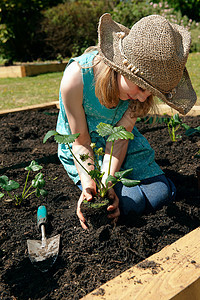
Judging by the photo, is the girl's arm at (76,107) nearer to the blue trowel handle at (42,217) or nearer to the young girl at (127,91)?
the young girl at (127,91)

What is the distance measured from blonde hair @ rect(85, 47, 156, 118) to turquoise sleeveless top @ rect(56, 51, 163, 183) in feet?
0.26

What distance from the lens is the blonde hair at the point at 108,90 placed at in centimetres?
171

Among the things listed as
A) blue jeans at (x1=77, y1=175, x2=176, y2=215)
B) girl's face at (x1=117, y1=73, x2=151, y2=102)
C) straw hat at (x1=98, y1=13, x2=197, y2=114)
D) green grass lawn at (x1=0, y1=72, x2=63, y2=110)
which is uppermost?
straw hat at (x1=98, y1=13, x2=197, y2=114)

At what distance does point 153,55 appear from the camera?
4.83ft

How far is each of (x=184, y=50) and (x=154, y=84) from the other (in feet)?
0.72

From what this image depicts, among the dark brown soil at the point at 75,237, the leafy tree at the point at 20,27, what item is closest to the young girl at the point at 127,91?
the dark brown soil at the point at 75,237

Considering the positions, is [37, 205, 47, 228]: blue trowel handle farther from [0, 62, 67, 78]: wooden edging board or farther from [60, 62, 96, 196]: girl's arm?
[0, 62, 67, 78]: wooden edging board

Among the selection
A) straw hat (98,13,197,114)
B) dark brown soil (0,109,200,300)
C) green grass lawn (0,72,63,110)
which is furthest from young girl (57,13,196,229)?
green grass lawn (0,72,63,110)

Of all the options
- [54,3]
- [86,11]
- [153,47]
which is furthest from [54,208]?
[54,3]

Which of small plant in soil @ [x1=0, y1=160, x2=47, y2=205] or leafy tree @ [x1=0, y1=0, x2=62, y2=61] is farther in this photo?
leafy tree @ [x1=0, y1=0, x2=62, y2=61]

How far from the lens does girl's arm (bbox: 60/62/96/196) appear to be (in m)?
1.87

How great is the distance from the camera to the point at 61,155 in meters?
2.28

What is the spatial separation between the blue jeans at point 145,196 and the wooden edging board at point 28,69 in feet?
21.1

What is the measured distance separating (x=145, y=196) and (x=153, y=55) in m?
0.83
